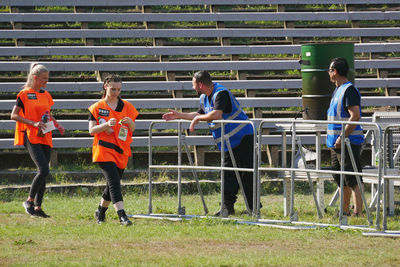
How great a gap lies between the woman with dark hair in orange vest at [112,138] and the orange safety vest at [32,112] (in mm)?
1044

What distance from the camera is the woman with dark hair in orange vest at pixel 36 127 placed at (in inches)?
382

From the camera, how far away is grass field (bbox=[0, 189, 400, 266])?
22.0 ft

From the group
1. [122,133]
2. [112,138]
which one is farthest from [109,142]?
[122,133]

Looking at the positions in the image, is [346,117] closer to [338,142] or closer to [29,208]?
[338,142]

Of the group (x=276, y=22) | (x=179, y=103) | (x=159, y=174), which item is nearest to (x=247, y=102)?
(x=179, y=103)

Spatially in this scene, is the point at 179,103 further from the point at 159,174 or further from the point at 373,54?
the point at 373,54

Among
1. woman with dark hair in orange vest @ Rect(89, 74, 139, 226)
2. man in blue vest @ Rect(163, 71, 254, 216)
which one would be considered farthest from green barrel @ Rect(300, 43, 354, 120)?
woman with dark hair in orange vest @ Rect(89, 74, 139, 226)

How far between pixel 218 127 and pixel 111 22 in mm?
8759

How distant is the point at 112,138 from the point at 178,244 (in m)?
1.90

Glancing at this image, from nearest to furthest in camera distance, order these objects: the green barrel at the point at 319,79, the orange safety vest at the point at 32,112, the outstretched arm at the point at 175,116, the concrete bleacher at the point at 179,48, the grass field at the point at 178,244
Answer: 1. the grass field at the point at 178,244
2. the outstretched arm at the point at 175,116
3. the orange safety vest at the point at 32,112
4. the green barrel at the point at 319,79
5. the concrete bleacher at the point at 179,48

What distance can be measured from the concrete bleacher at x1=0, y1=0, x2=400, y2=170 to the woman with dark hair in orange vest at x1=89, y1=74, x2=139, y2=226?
4.61 m

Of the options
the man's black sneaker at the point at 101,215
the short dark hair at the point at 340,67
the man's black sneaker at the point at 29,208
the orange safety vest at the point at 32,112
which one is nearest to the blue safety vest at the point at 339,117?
the short dark hair at the point at 340,67

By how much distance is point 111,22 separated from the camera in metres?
17.8

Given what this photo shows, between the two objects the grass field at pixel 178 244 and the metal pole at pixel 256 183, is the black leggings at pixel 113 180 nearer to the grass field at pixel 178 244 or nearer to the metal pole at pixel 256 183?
the grass field at pixel 178 244
